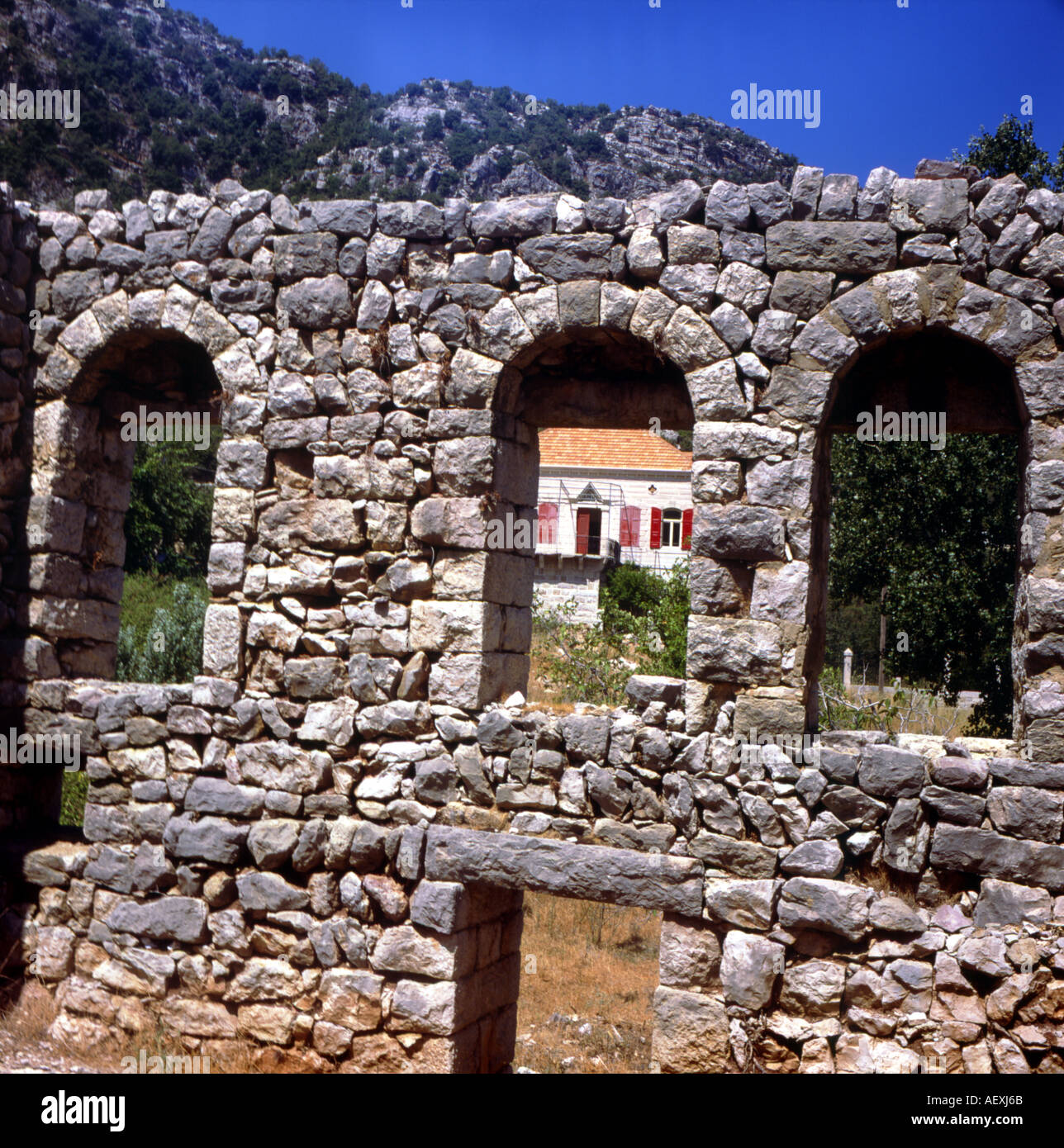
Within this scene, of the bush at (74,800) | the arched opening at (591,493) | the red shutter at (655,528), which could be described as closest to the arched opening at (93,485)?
the arched opening at (591,493)

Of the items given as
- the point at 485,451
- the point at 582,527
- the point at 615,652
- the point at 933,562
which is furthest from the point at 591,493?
the point at 485,451

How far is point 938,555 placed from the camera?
14430 mm

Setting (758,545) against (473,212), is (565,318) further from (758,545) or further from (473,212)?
(758,545)

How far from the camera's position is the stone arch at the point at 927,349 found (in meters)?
5.04

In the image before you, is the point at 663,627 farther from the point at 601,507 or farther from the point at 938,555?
the point at 601,507

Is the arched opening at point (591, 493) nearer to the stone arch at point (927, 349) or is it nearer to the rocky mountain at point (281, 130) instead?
the stone arch at point (927, 349)

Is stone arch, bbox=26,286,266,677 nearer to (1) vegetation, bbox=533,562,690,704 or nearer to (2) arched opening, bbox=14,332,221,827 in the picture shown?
(2) arched opening, bbox=14,332,221,827

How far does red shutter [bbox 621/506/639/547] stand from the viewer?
30.1m

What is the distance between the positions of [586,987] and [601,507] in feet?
68.8

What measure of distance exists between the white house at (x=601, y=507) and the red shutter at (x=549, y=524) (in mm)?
24

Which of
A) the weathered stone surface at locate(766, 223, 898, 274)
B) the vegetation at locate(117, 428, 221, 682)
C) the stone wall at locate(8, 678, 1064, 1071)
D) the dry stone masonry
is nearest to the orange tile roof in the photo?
the vegetation at locate(117, 428, 221, 682)
